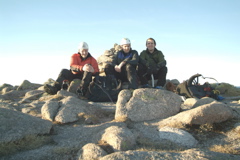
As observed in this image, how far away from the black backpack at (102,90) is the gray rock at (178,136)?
14.3 feet

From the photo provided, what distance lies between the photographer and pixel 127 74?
33.5 feet

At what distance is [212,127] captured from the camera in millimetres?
6027

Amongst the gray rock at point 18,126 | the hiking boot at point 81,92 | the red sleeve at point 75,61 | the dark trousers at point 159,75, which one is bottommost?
the gray rock at point 18,126

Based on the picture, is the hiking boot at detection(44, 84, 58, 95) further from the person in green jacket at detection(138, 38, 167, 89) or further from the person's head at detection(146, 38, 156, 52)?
the person's head at detection(146, 38, 156, 52)

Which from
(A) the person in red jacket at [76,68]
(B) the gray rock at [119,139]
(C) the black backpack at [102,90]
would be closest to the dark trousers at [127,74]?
(C) the black backpack at [102,90]

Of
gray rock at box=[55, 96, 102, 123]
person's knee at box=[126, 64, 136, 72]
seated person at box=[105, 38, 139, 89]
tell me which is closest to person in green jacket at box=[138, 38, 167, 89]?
seated person at box=[105, 38, 139, 89]

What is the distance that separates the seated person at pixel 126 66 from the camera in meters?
10.1

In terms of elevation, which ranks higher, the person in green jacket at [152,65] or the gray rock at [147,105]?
the person in green jacket at [152,65]

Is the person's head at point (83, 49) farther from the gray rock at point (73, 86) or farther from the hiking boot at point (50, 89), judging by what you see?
the hiking boot at point (50, 89)

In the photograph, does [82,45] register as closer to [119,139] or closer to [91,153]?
[119,139]

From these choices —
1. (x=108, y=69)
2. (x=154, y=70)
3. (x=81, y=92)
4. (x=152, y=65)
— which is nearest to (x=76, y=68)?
(x=81, y=92)

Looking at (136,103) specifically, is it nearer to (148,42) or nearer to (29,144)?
(29,144)

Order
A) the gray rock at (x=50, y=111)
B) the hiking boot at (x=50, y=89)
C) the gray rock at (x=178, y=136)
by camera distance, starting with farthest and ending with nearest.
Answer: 1. the hiking boot at (x=50, y=89)
2. the gray rock at (x=50, y=111)
3. the gray rock at (x=178, y=136)

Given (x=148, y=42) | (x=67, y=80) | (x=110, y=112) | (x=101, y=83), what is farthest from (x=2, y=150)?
(x=148, y=42)
